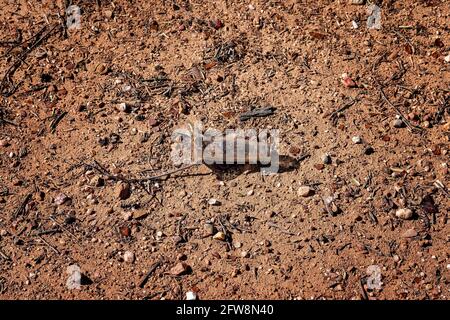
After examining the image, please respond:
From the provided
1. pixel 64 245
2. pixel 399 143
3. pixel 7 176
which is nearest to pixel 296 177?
pixel 399 143

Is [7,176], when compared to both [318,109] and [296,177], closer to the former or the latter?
[296,177]

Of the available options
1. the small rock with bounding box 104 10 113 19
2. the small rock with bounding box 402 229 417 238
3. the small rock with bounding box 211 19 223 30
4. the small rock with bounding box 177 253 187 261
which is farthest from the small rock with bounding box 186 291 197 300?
the small rock with bounding box 104 10 113 19

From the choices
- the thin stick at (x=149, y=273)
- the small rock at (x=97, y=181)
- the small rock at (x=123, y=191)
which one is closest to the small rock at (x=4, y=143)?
the small rock at (x=97, y=181)

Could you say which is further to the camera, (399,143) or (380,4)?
(380,4)

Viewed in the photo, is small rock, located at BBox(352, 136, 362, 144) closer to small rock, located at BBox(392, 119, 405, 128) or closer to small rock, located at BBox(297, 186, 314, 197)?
small rock, located at BBox(392, 119, 405, 128)

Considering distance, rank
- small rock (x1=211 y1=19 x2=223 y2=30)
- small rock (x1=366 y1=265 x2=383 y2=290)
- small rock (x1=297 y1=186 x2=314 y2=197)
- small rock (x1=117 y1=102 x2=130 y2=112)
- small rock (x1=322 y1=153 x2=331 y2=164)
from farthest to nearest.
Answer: small rock (x1=211 y1=19 x2=223 y2=30), small rock (x1=117 y1=102 x2=130 y2=112), small rock (x1=322 y1=153 x2=331 y2=164), small rock (x1=297 y1=186 x2=314 y2=197), small rock (x1=366 y1=265 x2=383 y2=290)
